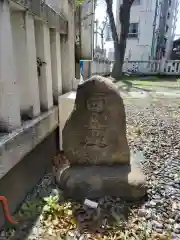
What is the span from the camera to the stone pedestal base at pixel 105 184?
2092 millimetres

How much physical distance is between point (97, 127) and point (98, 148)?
23 centimetres

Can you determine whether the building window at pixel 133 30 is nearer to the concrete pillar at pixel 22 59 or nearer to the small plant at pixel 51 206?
the concrete pillar at pixel 22 59

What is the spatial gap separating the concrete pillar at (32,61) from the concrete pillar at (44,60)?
0.86 feet

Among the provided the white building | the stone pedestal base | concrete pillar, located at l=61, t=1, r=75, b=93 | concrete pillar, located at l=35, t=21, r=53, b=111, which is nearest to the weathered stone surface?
the stone pedestal base

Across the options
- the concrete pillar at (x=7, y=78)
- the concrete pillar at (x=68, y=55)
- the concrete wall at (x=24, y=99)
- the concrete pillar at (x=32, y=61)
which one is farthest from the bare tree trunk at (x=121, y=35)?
the concrete pillar at (x=7, y=78)

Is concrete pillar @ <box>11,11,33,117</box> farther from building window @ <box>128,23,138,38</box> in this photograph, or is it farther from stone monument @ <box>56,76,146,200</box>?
building window @ <box>128,23,138,38</box>

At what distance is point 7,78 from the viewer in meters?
1.73

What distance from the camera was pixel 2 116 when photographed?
1791 millimetres

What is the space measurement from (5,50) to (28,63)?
1.50 ft

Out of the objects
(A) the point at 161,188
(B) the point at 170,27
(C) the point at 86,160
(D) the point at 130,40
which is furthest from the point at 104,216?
(B) the point at 170,27

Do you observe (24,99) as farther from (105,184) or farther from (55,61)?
(105,184)

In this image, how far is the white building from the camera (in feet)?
57.6

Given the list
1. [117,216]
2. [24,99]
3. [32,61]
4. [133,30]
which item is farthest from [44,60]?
[133,30]

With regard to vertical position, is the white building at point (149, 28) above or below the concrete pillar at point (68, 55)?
above
